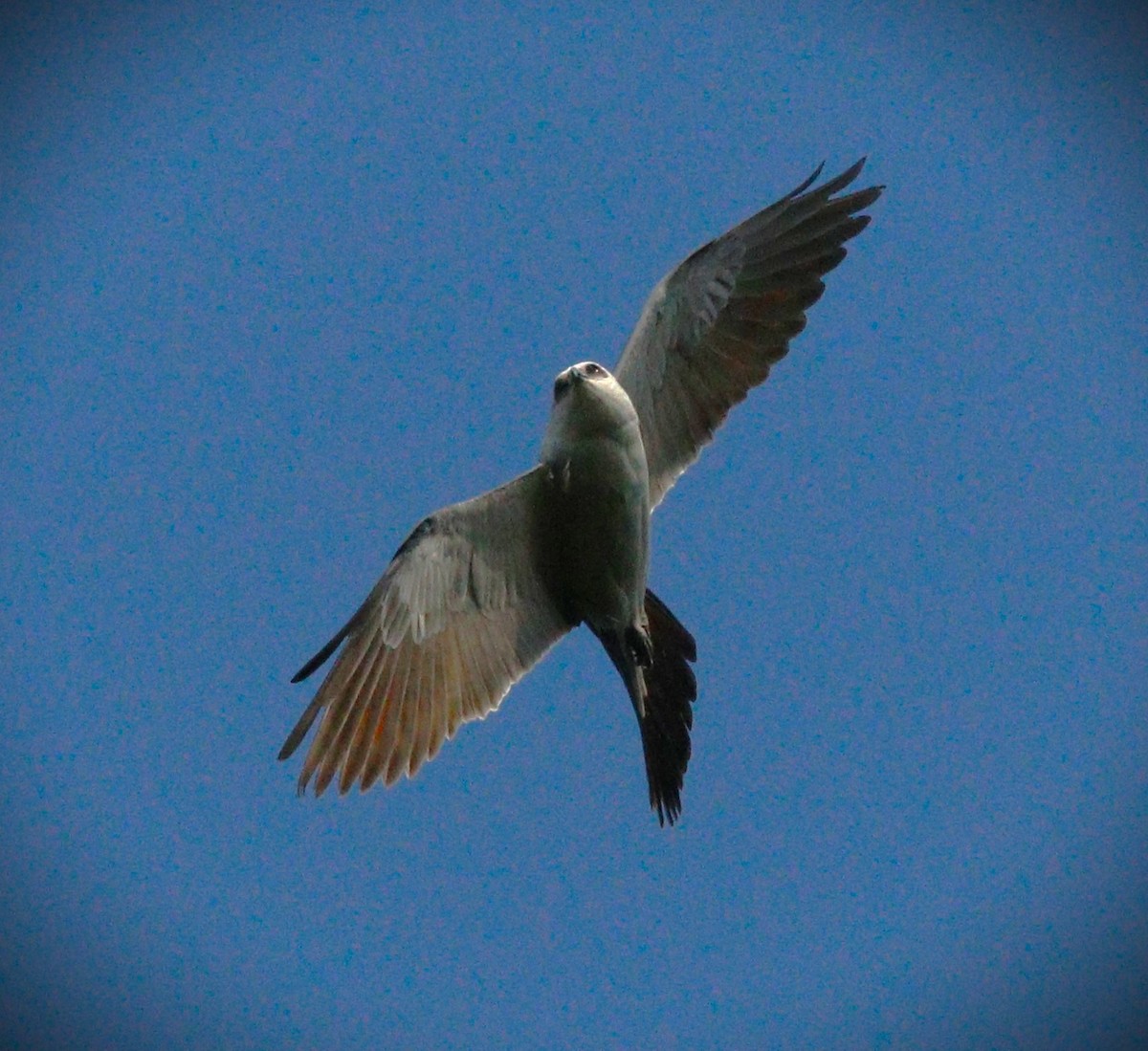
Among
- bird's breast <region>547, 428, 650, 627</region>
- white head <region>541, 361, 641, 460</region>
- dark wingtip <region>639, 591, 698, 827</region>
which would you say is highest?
white head <region>541, 361, 641, 460</region>

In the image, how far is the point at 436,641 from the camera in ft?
19.4

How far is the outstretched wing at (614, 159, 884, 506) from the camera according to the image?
649 cm

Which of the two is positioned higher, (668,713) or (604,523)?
(604,523)

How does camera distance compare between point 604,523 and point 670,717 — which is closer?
point 604,523

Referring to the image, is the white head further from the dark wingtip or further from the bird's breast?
the dark wingtip

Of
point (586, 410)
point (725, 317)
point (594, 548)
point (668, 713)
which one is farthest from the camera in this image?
point (725, 317)

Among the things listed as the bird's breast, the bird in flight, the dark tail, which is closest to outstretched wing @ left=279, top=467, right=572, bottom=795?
the bird in flight

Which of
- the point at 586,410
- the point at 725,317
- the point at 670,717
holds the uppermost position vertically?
the point at 725,317

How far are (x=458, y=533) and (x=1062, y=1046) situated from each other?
7948 millimetres

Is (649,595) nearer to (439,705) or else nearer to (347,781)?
(439,705)

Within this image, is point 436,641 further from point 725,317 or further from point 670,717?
point 725,317

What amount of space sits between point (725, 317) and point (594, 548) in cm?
173

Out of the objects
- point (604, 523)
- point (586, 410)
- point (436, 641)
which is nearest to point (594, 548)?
point (604, 523)

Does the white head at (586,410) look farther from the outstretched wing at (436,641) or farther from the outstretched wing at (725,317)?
the outstretched wing at (725,317)
